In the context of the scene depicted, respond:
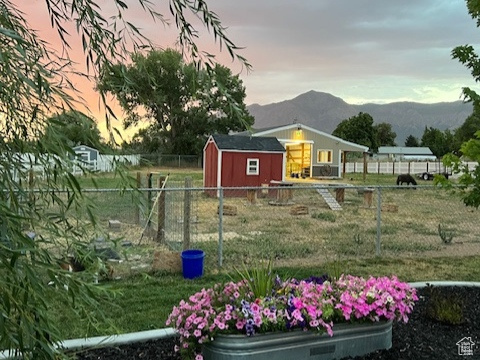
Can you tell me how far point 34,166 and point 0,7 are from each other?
0.41 m

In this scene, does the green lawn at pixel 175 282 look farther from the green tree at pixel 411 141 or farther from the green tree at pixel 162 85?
the green tree at pixel 411 141

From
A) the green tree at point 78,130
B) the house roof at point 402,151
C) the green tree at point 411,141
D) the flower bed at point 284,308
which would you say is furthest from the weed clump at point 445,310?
the green tree at point 411,141

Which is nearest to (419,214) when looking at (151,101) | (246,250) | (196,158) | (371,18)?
(246,250)

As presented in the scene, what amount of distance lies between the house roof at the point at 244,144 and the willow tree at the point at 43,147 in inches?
628

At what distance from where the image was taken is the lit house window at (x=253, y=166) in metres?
17.8

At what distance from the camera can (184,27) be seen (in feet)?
4.17

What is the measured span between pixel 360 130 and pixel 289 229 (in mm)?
65791

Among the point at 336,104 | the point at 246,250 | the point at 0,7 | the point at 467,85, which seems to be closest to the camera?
the point at 0,7

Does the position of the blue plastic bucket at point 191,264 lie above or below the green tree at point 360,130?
below

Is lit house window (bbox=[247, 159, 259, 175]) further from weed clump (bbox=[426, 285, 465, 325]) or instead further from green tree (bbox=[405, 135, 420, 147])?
green tree (bbox=[405, 135, 420, 147])

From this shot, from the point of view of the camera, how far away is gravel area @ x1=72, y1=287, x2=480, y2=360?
2.70 meters

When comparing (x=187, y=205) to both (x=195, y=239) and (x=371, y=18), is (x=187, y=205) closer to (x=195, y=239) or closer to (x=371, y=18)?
(x=195, y=239)

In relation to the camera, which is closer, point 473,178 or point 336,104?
point 473,178

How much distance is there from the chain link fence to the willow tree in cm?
277
